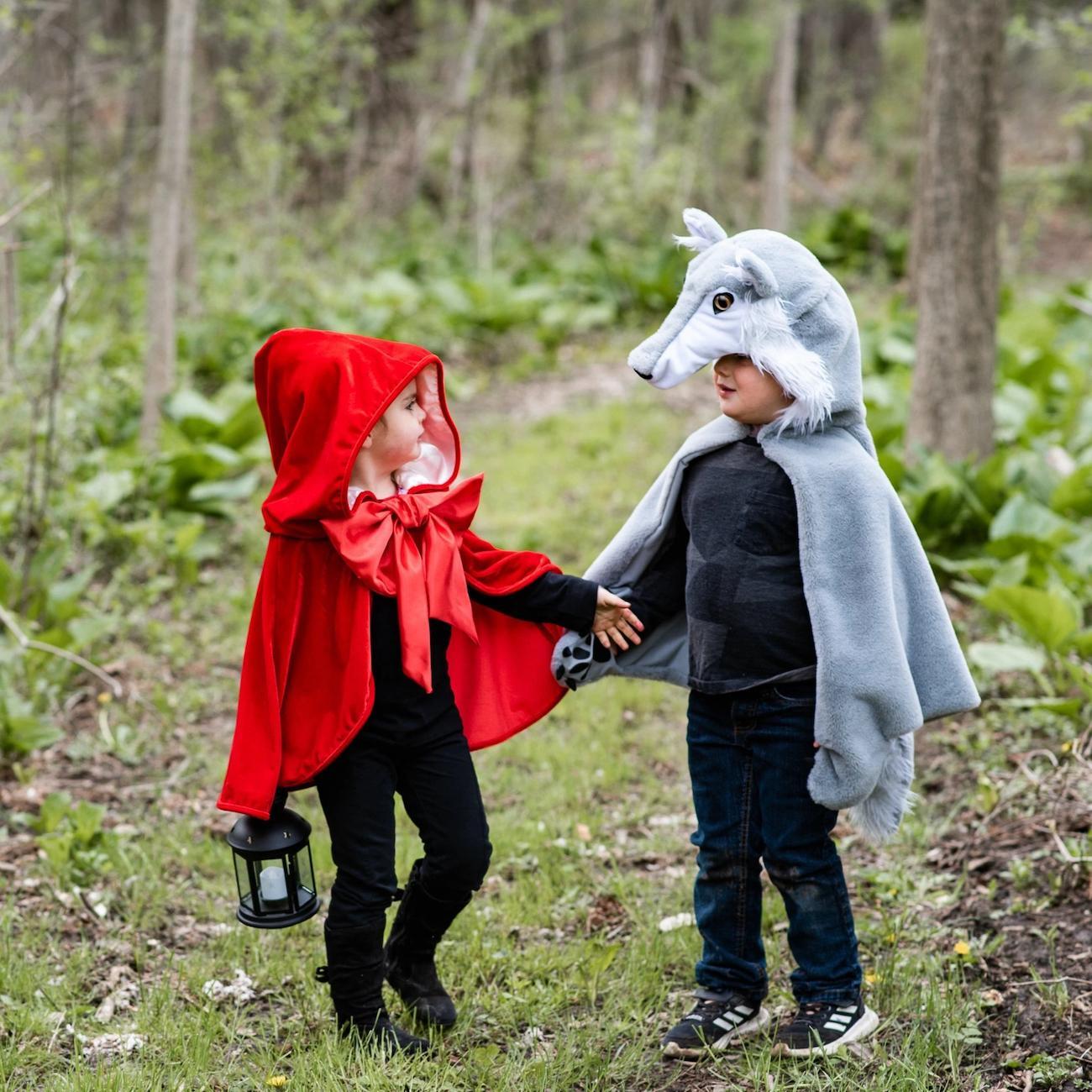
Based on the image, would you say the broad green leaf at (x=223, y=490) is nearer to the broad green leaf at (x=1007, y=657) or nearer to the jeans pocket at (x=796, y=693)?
the broad green leaf at (x=1007, y=657)

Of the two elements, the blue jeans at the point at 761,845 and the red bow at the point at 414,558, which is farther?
the blue jeans at the point at 761,845

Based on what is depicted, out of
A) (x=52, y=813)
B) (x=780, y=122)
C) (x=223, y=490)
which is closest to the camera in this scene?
(x=52, y=813)

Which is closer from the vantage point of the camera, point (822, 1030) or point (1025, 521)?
point (822, 1030)

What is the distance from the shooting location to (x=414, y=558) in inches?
107

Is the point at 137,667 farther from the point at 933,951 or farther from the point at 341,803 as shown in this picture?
the point at 933,951

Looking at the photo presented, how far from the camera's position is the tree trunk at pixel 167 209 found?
7012 mm

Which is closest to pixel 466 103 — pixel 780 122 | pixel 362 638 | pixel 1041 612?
pixel 780 122

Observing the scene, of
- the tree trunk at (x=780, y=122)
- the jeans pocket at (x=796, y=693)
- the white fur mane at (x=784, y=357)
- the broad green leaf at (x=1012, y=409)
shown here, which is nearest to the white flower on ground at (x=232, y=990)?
the jeans pocket at (x=796, y=693)

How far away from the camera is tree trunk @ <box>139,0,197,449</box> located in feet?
23.0

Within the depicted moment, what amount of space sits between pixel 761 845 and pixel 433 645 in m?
0.87

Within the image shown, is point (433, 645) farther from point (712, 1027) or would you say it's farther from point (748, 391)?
point (712, 1027)

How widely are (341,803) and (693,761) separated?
0.80 metres

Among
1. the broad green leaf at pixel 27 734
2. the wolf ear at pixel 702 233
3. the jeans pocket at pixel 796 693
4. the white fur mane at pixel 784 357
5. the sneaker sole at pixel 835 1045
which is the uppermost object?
the wolf ear at pixel 702 233

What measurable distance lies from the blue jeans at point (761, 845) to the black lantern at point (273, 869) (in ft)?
2.95
